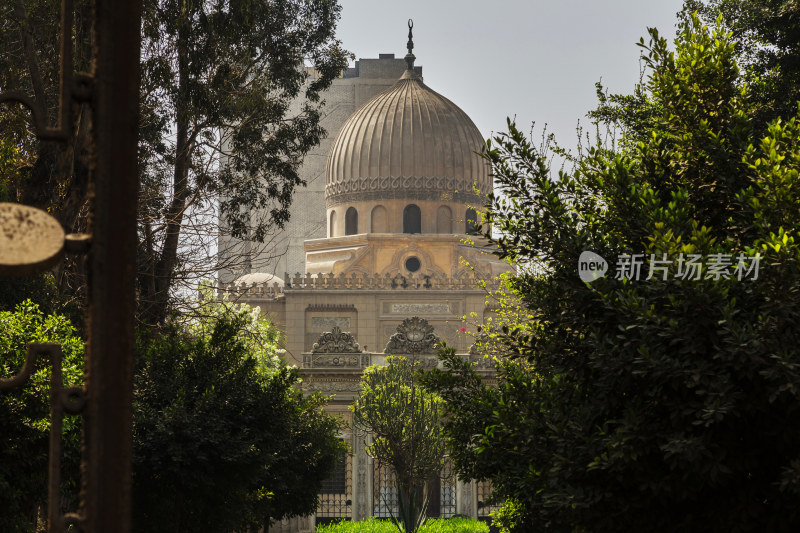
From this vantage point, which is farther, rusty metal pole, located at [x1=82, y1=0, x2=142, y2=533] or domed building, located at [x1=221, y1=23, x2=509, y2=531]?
domed building, located at [x1=221, y1=23, x2=509, y2=531]

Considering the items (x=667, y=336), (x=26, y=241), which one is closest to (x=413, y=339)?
(x=667, y=336)

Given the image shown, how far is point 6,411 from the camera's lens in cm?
780

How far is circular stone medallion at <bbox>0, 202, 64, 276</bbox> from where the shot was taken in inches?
101

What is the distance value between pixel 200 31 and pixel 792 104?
8.46m

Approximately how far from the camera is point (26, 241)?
2580 mm

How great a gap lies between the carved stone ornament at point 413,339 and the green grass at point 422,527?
17.1 ft

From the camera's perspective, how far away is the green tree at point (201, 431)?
451 inches

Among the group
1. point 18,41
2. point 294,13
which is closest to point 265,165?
point 294,13

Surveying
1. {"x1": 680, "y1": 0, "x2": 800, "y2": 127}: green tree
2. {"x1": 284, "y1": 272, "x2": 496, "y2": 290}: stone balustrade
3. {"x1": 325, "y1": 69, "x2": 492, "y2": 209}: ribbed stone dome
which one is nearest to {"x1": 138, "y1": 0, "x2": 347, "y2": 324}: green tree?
{"x1": 680, "y1": 0, "x2": 800, "y2": 127}: green tree

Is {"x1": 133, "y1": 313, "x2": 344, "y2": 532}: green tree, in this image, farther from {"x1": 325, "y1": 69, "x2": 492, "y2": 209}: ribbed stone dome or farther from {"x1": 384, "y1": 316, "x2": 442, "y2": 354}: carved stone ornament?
{"x1": 325, "y1": 69, "x2": 492, "y2": 209}: ribbed stone dome

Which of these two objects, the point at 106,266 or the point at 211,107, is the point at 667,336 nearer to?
the point at 106,266

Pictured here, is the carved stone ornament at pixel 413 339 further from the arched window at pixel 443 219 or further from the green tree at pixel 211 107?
the arched window at pixel 443 219

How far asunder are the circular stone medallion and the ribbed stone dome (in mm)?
40050

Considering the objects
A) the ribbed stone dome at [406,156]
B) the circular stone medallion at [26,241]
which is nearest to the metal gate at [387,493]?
the ribbed stone dome at [406,156]
